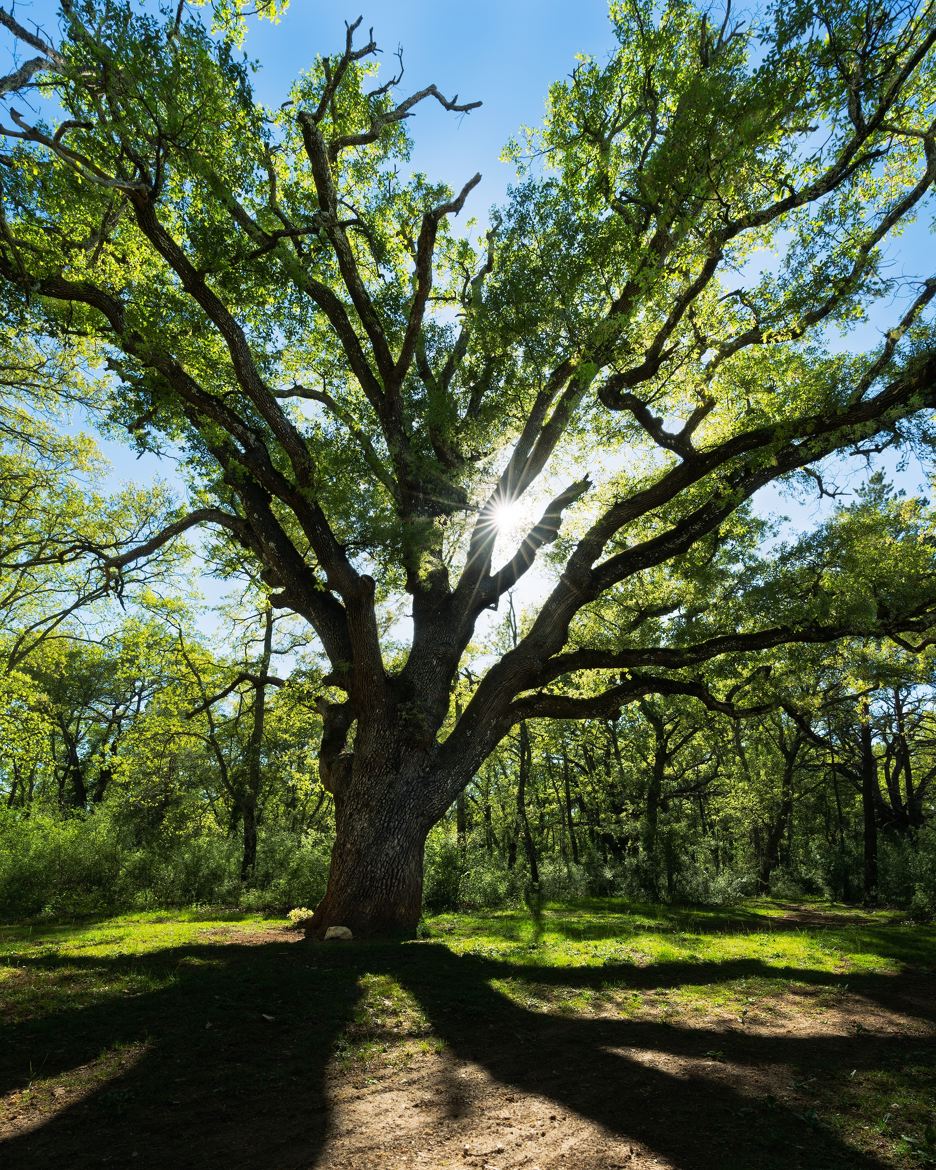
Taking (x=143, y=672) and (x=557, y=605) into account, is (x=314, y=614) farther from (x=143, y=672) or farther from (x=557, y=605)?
(x=143, y=672)

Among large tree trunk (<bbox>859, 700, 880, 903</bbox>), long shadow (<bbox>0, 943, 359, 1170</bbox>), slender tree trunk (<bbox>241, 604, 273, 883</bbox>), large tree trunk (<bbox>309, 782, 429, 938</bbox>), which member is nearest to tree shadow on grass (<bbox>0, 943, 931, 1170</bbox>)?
long shadow (<bbox>0, 943, 359, 1170</bbox>)

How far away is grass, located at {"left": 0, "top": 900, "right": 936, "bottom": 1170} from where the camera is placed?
121 inches

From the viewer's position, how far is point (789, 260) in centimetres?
835

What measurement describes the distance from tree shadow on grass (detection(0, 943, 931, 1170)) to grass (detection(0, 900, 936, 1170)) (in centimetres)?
2

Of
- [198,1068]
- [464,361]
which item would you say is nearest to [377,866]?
[198,1068]

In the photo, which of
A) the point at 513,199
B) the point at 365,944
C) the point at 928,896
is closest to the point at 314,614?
the point at 365,944

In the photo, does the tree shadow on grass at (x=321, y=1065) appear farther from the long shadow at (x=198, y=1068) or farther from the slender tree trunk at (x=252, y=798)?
the slender tree trunk at (x=252, y=798)

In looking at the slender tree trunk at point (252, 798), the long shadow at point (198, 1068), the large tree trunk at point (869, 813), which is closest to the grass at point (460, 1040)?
the long shadow at point (198, 1068)

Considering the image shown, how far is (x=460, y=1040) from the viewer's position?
179 inches

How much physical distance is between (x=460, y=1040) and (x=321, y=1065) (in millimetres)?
1120

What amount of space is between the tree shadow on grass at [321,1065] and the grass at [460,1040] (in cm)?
2

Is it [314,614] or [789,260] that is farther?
[314,614]

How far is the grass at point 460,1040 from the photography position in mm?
3068

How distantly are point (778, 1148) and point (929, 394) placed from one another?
28.7ft
